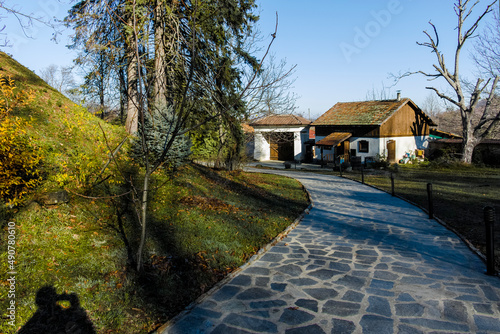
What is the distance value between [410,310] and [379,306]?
392 millimetres

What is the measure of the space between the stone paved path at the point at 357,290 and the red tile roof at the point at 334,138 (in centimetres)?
2286

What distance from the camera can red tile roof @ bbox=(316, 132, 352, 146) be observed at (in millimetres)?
30719

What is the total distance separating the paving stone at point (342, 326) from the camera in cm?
384

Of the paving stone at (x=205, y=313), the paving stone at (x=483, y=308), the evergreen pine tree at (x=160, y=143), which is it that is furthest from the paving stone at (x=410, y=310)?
the evergreen pine tree at (x=160, y=143)

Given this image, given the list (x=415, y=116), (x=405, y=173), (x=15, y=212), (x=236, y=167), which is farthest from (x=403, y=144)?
(x=15, y=212)

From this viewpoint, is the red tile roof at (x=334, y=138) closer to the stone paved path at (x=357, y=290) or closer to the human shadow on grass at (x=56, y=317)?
the stone paved path at (x=357, y=290)

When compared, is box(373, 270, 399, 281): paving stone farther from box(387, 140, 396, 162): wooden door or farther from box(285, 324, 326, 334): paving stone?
box(387, 140, 396, 162): wooden door

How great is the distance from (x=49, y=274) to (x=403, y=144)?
33193 mm

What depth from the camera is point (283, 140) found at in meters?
39.6

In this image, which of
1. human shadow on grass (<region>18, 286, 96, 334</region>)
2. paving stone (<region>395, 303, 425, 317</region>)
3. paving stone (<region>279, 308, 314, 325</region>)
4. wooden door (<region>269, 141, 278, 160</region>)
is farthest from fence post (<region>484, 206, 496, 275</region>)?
wooden door (<region>269, 141, 278, 160</region>)

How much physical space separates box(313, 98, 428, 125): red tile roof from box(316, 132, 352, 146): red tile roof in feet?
3.69

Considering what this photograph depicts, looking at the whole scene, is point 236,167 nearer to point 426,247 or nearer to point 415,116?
point 426,247

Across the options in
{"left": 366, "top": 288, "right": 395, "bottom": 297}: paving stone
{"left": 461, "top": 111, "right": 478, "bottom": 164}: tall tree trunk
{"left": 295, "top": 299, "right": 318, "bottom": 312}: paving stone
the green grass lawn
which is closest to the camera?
the green grass lawn

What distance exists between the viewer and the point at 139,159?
10.3m
